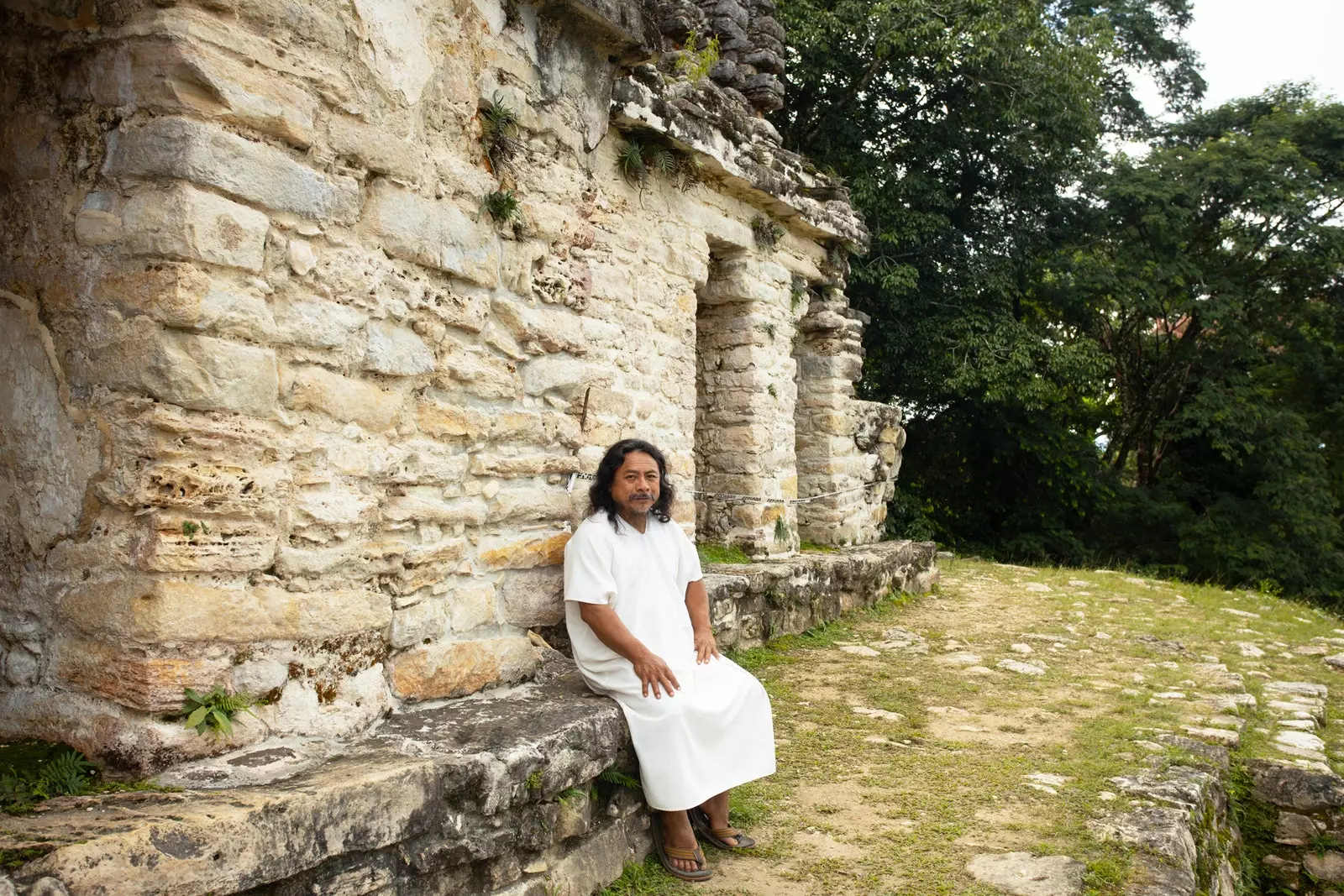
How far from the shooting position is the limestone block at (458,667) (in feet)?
9.80

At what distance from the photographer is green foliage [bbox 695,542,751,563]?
21.5 ft

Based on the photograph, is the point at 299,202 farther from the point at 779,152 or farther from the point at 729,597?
the point at 779,152

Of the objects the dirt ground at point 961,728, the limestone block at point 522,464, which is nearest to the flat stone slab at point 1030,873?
the dirt ground at point 961,728

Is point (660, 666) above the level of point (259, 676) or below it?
below

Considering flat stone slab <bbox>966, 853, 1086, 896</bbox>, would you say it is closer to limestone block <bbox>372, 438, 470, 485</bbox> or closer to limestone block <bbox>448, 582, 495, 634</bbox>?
limestone block <bbox>448, 582, 495, 634</bbox>

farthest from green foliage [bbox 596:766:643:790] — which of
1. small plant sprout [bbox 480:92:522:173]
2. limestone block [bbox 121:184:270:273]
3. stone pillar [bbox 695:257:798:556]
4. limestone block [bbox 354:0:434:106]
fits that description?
stone pillar [bbox 695:257:798:556]

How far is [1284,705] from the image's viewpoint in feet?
18.0

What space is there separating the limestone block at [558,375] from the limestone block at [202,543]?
4.14 feet

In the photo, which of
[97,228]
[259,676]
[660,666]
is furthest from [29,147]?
[660,666]

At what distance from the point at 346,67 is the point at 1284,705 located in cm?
589

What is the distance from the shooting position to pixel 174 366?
7.68ft

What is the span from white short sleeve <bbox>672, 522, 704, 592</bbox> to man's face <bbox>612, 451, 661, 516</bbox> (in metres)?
0.25

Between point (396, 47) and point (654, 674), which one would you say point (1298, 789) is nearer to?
point (654, 674)

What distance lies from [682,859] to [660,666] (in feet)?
2.09
